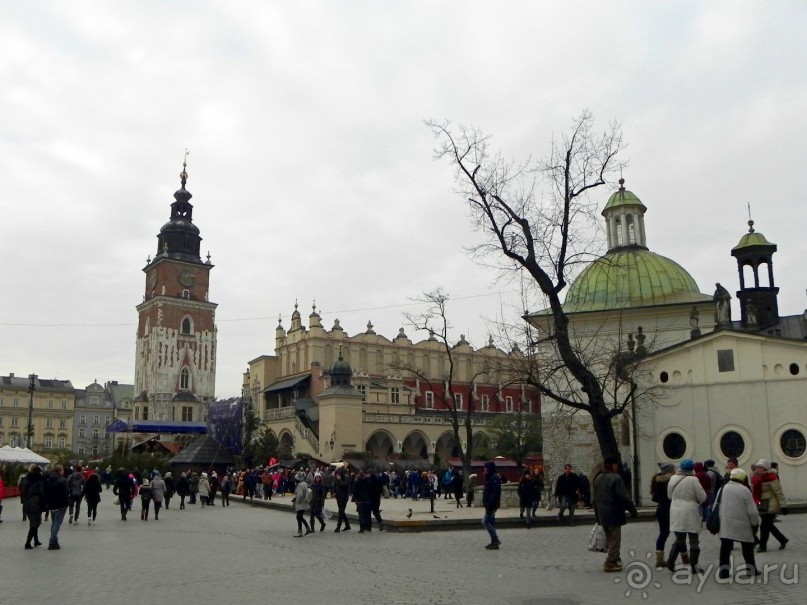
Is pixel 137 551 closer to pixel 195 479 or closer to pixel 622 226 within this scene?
pixel 195 479

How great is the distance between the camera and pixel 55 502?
14.0m

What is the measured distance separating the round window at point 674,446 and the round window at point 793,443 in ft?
10.3

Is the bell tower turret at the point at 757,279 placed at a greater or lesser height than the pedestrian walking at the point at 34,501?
greater

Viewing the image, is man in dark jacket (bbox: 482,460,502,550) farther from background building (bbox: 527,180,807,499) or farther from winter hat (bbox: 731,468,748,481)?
background building (bbox: 527,180,807,499)

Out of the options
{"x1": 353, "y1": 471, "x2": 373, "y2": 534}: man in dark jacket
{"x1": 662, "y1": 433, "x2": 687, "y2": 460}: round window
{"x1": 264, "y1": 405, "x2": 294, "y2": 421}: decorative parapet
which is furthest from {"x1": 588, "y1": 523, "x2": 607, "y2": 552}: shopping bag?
{"x1": 264, "y1": 405, "x2": 294, "y2": 421}: decorative parapet

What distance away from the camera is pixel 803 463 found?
81.6 feet

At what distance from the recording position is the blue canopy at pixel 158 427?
73.6 metres

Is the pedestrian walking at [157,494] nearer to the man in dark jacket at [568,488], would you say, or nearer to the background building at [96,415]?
the man in dark jacket at [568,488]

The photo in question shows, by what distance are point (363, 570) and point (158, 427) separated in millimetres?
69285

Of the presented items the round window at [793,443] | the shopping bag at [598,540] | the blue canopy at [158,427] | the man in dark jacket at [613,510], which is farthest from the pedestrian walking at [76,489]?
A: the blue canopy at [158,427]

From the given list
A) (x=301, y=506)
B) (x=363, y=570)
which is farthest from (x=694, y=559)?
(x=301, y=506)

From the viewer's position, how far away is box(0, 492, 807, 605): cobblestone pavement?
8.67 meters

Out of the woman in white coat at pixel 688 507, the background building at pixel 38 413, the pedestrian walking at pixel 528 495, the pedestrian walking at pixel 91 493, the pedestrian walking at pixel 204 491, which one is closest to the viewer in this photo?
the woman in white coat at pixel 688 507

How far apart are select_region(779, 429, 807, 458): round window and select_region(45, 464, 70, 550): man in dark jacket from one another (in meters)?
21.9
